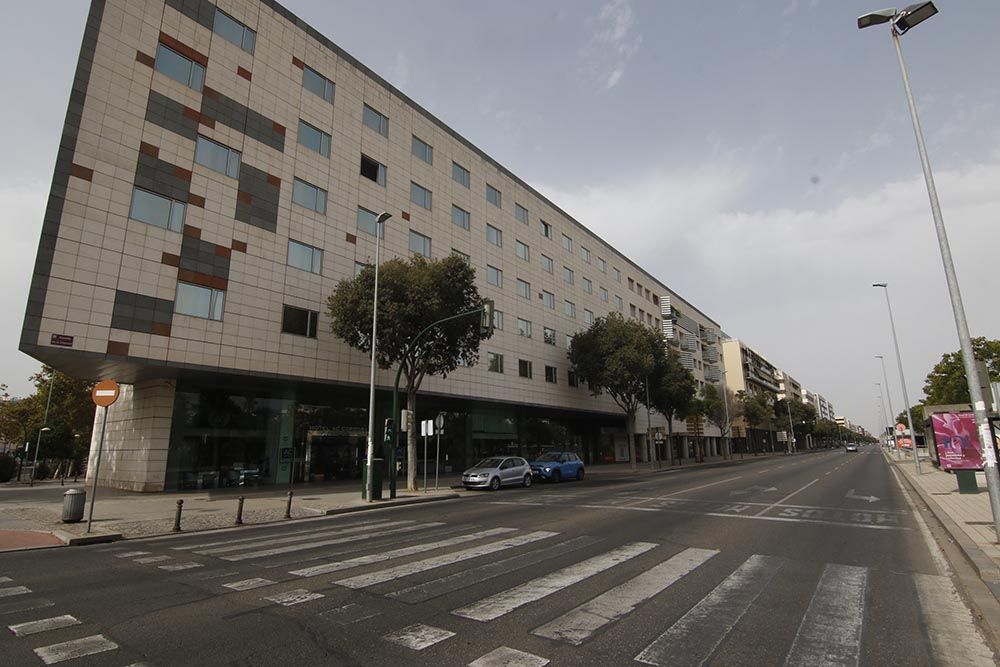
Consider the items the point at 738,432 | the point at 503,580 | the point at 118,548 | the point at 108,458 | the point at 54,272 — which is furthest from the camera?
the point at 738,432

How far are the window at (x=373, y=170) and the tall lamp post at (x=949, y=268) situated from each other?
2248 cm

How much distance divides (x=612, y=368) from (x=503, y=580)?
31.4 metres

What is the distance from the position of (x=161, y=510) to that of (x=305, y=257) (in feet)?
40.6

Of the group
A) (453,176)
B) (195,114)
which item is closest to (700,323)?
(453,176)

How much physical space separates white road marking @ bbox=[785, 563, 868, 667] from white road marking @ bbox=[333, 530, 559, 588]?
14.7ft

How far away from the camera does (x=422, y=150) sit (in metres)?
30.9

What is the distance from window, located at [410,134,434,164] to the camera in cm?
3028

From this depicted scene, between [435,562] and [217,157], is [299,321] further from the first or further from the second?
[435,562]

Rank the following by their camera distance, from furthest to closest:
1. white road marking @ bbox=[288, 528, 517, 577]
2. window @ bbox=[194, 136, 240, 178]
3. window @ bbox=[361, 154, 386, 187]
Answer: window @ bbox=[361, 154, 386, 187], window @ bbox=[194, 136, 240, 178], white road marking @ bbox=[288, 528, 517, 577]

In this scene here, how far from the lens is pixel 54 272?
53.3 ft

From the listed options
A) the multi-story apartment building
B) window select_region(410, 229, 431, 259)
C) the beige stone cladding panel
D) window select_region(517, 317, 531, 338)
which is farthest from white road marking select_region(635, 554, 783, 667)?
window select_region(517, 317, 531, 338)

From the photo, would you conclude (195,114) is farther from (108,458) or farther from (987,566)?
(987,566)

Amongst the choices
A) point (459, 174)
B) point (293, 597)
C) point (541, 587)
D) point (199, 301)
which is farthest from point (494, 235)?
point (293, 597)

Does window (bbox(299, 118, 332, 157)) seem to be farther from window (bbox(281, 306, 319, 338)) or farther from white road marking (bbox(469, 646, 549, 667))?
white road marking (bbox(469, 646, 549, 667))
